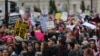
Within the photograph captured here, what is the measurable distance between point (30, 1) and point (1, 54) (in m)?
62.2

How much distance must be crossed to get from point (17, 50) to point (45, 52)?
0.86 metres

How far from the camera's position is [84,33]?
18203mm

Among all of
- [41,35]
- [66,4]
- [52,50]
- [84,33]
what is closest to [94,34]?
[84,33]

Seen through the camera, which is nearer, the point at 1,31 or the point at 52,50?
the point at 52,50

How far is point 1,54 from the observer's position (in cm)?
1359

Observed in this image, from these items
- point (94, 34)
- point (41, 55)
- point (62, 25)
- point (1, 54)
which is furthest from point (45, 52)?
point (62, 25)

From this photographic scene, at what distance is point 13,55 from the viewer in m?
14.5

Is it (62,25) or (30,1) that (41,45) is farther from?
(30,1)

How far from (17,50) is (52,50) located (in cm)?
96

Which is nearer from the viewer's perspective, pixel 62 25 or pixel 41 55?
pixel 41 55

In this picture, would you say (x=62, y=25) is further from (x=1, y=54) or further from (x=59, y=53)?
(x=1, y=54)

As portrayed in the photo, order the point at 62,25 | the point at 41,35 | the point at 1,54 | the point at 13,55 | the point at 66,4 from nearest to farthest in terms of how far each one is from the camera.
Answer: the point at 1,54 → the point at 13,55 → the point at 41,35 → the point at 62,25 → the point at 66,4

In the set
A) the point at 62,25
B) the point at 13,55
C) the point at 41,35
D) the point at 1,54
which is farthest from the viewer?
the point at 62,25

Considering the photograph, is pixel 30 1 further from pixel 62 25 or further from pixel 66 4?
pixel 62 25
